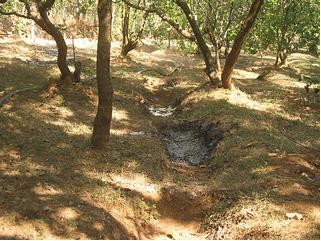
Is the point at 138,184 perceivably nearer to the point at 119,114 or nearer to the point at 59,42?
the point at 119,114

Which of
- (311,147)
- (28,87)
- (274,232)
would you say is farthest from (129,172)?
(28,87)

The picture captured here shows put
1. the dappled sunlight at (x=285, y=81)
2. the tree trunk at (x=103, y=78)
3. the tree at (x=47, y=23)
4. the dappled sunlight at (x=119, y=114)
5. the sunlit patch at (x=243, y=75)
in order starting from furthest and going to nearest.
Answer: the sunlit patch at (x=243, y=75), the dappled sunlight at (x=285, y=81), the tree at (x=47, y=23), the dappled sunlight at (x=119, y=114), the tree trunk at (x=103, y=78)

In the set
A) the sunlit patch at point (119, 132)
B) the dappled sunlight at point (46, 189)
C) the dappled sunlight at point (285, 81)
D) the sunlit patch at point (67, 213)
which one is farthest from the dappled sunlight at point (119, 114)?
the dappled sunlight at point (285, 81)

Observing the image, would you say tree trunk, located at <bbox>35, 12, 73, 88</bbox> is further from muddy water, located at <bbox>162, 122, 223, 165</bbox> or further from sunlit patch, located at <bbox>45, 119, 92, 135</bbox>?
muddy water, located at <bbox>162, 122, 223, 165</bbox>

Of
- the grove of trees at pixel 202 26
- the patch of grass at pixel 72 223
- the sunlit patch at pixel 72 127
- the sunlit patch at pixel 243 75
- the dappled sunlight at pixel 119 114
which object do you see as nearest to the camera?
the patch of grass at pixel 72 223

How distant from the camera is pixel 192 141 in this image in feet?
58.4

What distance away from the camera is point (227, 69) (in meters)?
22.2

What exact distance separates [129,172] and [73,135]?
3.41 meters

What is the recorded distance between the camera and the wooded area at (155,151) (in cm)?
1007

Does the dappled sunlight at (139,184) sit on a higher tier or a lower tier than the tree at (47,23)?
lower

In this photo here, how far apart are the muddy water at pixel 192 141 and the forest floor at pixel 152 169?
0.87 ft

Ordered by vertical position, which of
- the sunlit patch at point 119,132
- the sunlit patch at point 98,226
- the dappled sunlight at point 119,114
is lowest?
the sunlit patch at point 98,226

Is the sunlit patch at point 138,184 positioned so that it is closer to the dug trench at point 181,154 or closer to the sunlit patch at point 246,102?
the dug trench at point 181,154

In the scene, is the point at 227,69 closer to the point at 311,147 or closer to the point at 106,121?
the point at 311,147
